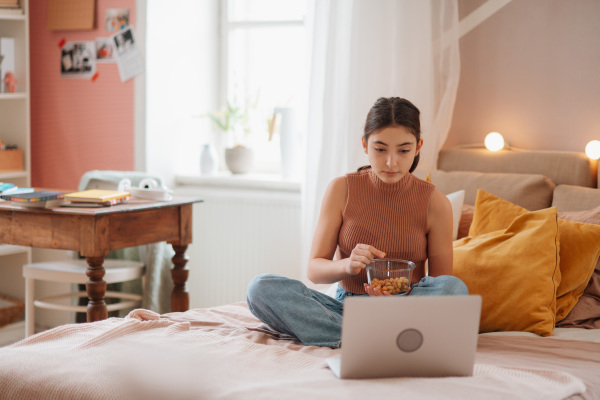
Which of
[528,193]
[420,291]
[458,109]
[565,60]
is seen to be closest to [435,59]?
[458,109]

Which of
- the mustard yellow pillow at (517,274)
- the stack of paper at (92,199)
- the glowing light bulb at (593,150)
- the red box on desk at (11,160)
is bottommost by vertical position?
the mustard yellow pillow at (517,274)

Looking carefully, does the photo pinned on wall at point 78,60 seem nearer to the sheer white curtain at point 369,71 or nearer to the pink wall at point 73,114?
the pink wall at point 73,114

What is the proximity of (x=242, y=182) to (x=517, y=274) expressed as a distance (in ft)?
5.77

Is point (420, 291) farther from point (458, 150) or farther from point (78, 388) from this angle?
point (458, 150)

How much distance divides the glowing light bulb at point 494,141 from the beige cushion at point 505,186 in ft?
0.67

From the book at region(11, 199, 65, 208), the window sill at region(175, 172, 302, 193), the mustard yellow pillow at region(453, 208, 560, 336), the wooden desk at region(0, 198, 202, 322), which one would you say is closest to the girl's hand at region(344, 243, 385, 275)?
the mustard yellow pillow at region(453, 208, 560, 336)

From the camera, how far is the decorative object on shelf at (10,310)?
366cm

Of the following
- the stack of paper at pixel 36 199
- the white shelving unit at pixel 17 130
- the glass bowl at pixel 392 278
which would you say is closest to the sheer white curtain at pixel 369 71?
the stack of paper at pixel 36 199

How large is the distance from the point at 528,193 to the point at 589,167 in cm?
27

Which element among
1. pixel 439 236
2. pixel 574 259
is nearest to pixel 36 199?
pixel 439 236

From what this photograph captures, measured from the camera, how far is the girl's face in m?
1.93

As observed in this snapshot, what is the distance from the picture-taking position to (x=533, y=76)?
2.86 m

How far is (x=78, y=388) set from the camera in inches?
57.7

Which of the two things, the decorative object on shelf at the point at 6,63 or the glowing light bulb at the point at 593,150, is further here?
the decorative object on shelf at the point at 6,63
